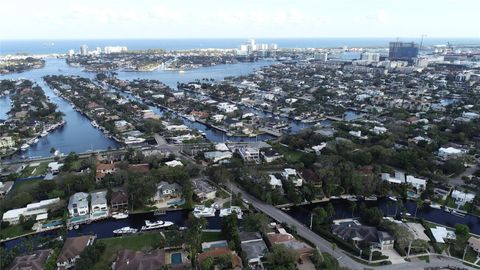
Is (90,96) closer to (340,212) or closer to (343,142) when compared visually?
(343,142)

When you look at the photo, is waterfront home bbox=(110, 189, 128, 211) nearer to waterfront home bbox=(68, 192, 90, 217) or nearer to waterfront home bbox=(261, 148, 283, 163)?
waterfront home bbox=(68, 192, 90, 217)

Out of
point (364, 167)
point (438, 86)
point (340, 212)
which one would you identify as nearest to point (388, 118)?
point (364, 167)

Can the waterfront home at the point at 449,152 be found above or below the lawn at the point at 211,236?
above

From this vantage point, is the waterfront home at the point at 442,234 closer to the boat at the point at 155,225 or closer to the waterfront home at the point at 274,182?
the waterfront home at the point at 274,182

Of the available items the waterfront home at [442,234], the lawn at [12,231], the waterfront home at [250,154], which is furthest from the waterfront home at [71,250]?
the waterfront home at [442,234]

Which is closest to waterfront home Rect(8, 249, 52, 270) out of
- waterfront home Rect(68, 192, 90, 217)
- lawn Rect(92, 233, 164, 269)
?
lawn Rect(92, 233, 164, 269)

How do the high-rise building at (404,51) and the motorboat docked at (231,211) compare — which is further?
the high-rise building at (404,51)
